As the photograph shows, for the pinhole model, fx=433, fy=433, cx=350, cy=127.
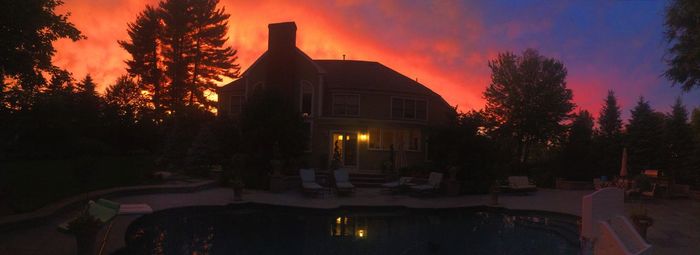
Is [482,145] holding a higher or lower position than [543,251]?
higher

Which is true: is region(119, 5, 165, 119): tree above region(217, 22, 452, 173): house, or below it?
above

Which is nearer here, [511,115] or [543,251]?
[543,251]

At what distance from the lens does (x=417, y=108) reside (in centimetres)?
3086

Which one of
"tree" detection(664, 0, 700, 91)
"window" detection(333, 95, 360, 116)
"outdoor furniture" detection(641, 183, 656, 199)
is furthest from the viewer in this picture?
"window" detection(333, 95, 360, 116)

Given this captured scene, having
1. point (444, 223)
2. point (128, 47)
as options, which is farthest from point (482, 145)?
point (128, 47)

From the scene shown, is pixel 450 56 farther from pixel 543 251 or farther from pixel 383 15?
pixel 543 251

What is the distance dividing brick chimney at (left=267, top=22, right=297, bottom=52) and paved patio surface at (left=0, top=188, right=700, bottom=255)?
11.7 meters

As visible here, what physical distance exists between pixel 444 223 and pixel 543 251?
3956mm

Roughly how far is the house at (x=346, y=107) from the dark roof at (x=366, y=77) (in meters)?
→ 0.07

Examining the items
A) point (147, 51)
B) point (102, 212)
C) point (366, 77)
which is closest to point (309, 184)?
point (102, 212)

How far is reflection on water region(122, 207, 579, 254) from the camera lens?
32.4ft

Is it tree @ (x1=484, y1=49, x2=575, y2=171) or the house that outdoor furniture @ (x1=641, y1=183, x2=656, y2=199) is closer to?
the house

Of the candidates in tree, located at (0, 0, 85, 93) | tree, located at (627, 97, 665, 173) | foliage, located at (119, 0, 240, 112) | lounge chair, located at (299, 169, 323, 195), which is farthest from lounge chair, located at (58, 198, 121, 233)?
→ tree, located at (627, 97, 665, 173)

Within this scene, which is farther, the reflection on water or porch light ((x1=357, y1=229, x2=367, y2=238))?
porch light ((x1=357, y1=229, x2=367, y2=238))
